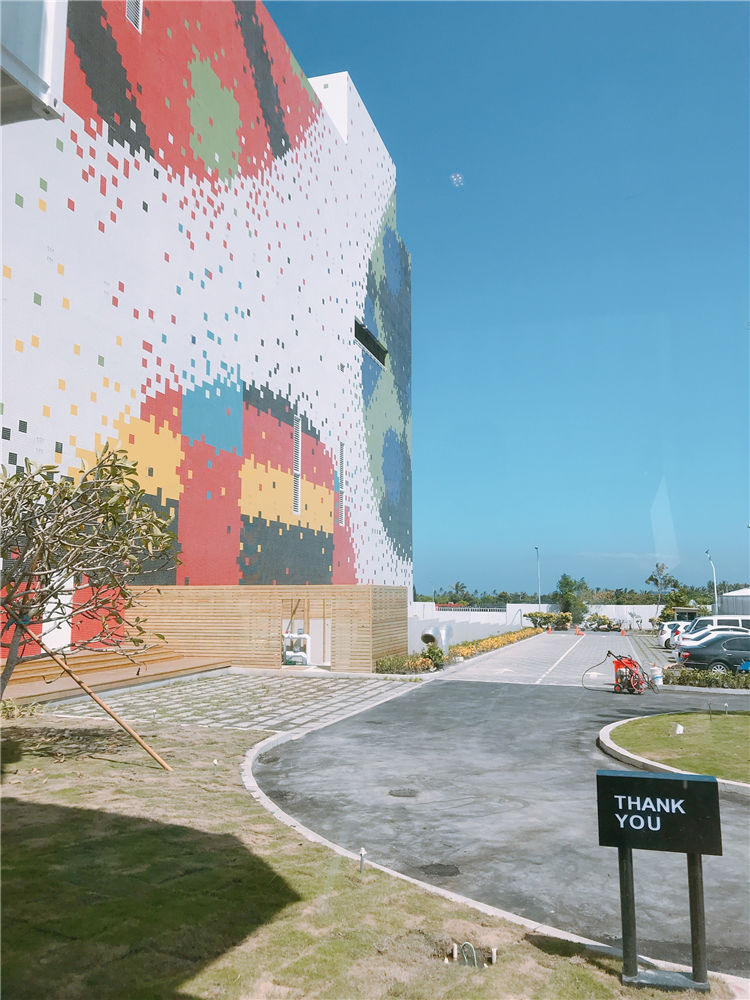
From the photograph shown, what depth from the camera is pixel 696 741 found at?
13250 mm

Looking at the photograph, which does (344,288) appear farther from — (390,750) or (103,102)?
(390,750)

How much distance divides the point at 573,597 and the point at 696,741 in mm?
72090

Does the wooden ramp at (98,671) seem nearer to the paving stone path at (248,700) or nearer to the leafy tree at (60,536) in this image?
the paving stone path at (248,700)

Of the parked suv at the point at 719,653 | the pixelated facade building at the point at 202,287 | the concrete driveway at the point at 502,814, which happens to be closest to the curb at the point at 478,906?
the concrete driveway at the point at 502,814

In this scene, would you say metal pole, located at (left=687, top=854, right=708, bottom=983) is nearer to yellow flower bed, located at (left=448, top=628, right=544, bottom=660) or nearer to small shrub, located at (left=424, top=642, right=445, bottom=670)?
small shrub, located at (left=424, top=642, right=445, bottom=670)

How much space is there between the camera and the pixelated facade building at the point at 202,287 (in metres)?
20.7

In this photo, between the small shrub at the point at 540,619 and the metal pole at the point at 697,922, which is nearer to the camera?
the metal pole at the point at 697,922

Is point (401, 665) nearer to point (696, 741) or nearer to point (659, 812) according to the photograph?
point (696, 741)

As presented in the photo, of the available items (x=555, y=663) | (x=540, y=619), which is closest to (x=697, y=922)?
(x=555, y=663)

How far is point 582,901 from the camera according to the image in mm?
6559

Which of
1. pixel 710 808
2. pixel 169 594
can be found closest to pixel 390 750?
pixel 710 808

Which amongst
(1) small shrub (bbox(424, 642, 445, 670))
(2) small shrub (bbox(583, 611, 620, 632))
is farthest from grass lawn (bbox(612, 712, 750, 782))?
(2) small shrub (bbox(583, 611, 620, 632))

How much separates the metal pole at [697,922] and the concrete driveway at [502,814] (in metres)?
0.67

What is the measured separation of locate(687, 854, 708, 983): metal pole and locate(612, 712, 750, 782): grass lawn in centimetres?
629
